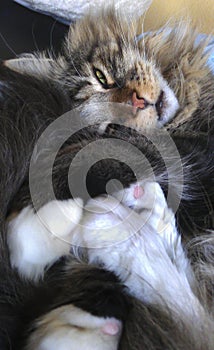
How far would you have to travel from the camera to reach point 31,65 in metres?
1.24

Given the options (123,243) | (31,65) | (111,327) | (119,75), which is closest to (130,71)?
(119,75)

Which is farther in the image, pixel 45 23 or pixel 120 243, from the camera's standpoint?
pixel 45 23

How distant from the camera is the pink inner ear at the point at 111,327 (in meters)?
0.65

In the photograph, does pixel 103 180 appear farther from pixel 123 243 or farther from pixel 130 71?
pixel 130 71

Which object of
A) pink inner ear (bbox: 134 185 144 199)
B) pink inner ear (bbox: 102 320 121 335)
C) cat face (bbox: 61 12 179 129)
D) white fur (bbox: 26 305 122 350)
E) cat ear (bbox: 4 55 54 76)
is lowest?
pink inner ear (bbox: 102 320 121 335)

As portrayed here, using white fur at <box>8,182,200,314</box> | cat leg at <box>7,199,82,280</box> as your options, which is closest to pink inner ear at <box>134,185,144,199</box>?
white fur at <box>8,182,200,314</box>

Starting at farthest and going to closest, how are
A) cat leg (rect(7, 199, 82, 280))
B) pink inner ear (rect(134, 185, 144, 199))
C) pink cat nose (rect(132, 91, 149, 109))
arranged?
pink cat nose (rect(132, 91, 149, 109)) → pink inner ear (rect(134, 185, 144, 199)) → cat leg (rect(7, 199, 82, 280))

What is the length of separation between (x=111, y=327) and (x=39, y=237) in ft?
0.61

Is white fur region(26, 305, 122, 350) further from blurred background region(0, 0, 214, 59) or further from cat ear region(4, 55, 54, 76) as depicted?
blurred background region(0, 0, 214, 59)

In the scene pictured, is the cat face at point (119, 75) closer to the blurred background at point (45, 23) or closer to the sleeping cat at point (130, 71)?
the sleeping cat at point (130, 71)

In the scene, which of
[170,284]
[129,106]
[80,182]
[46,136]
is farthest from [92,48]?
[170,284]

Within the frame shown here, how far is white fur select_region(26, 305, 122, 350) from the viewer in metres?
0.63

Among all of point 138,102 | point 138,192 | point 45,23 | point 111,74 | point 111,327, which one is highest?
point 45,23

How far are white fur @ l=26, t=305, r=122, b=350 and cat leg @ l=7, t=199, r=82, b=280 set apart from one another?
4.0 inches
